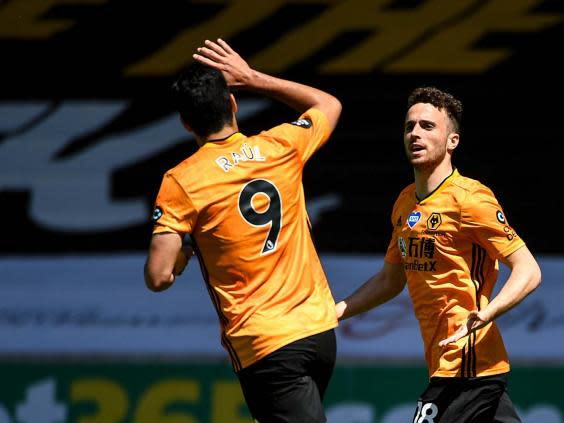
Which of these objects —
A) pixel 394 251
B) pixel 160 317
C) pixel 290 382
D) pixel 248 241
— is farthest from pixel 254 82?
pixel 160 317

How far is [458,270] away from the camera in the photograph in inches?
200

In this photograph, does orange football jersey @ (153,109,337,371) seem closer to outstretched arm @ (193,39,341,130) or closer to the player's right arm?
outstretched arm @ (193,39,341,130)

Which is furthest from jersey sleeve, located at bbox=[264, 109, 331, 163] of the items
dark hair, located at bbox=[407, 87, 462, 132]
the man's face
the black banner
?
the black banner

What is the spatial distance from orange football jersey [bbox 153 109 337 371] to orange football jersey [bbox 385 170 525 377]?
528 mm

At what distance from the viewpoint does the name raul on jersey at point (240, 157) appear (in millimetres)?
4723

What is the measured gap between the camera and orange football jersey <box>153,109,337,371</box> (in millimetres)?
4660

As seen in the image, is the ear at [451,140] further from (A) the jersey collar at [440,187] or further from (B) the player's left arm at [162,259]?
(B) the player's left arm at [162,259]

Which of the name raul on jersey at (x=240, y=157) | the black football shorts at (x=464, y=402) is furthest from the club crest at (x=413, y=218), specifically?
the name raul on jersey at (x=240, y=157)

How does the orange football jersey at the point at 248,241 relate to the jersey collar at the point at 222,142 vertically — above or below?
below

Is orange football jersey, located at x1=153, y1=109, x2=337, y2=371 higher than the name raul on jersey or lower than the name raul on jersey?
lower

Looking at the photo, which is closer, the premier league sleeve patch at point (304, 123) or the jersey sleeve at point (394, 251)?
the premier league sleeve patch at point (304, 123)

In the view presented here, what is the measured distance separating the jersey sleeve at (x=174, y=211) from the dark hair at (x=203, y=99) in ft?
0.87

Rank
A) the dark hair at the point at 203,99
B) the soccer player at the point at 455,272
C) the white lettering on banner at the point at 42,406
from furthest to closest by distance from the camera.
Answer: the white lettering on banner at the point at 42,406, the soccer player at the point at 455,272, the dark hair at the point at 203,99

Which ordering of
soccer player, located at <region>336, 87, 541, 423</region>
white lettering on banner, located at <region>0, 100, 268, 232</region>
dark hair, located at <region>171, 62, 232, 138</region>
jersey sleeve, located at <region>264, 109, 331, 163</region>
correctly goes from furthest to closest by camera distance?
white lettering on banner, located at <region>0, 100, 268, 232</region> < soccer player, located at <region>336, 87, 541, 423</region> < jersey sleeve, located at <region>264, 109, 331, 163</region> < dark hair, located at <region>171, 62, 232, 138</region>
